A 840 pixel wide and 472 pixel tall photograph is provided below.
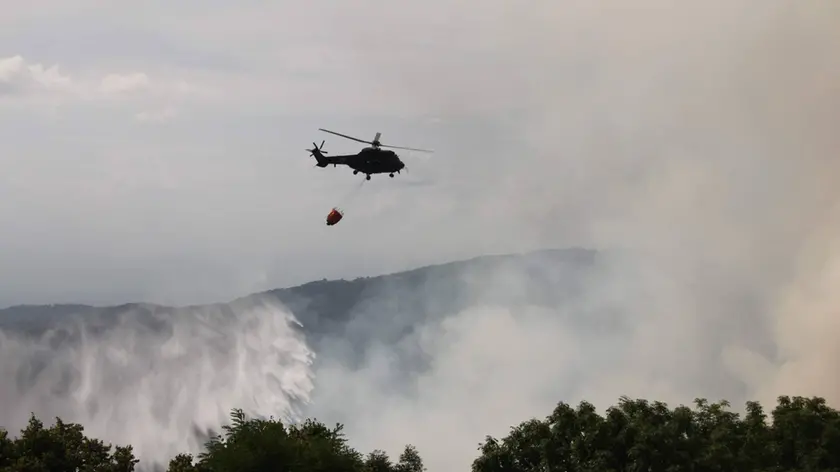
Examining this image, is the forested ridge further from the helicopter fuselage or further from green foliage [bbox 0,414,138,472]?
the helicopter fuselage

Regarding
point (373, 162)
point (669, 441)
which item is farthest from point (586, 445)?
point (373, 162)

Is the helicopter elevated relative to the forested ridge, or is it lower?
elevated

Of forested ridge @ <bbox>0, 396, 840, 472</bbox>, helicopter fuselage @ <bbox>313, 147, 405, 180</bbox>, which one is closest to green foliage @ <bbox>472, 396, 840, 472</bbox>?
forested ridge @ <bbox>0, 396, 840, 472</bbox>

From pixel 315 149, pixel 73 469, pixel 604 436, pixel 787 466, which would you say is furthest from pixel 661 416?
pixel 73 469

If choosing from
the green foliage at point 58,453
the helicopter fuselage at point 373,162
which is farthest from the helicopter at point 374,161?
the green foliage at point 58,453

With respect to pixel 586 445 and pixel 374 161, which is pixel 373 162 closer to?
pixel 374 161

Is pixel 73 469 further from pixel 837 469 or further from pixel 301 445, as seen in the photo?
pixel 837 469
